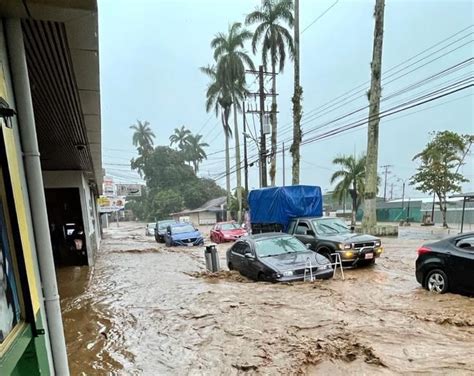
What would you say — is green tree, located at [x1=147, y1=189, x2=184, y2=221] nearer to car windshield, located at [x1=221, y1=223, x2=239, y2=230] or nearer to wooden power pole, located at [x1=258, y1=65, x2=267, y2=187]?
wooden power pole, located at [x1=258, y1=65, x2=267, y2=187]

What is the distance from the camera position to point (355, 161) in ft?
94.8

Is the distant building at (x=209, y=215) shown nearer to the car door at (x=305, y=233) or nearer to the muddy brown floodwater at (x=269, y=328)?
the car door at (x=305, y=233)

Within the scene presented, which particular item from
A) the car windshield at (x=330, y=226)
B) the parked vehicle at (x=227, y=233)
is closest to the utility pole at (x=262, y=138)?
the parked vehicle at (x=227, y=233)

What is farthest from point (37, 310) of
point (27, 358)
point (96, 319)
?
point (96, 319)

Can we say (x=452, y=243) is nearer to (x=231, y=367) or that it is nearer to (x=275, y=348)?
(x=275, y=348)

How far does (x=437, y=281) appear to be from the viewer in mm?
7219

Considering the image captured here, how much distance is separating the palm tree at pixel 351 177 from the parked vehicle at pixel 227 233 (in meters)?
10.4

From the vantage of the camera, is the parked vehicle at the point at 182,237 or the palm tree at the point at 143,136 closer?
the parked vehicle at the point at 182,237

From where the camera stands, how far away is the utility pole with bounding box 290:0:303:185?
24375mm

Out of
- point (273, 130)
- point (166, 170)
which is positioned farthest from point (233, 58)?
point (166, 170)

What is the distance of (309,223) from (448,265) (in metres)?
5.10

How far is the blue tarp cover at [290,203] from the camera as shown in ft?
44.2

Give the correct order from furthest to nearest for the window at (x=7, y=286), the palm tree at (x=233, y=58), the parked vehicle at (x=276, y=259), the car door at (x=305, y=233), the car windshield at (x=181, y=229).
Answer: the palm tree at (x=233, y=58) < the car windshield at (x=181, y=229) < the car door at (x=305, y=233) < the parked vehicle at (x=276, y=259) < the window at (x=7, y=286)

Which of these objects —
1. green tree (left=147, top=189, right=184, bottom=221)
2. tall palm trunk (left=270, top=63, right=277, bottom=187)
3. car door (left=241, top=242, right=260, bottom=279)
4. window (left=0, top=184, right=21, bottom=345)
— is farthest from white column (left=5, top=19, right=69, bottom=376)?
green tree (left=147, top=189, right=184, bottom=221)
